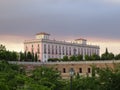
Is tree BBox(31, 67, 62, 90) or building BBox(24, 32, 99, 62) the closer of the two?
tree BBox(31, 67, 62, 90)

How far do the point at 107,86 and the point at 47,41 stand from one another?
8893cm

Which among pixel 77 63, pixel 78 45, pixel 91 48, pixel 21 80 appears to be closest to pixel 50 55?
pixel 78 45

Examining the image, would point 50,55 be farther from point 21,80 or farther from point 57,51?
point 21,80

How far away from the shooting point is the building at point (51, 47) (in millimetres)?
116000

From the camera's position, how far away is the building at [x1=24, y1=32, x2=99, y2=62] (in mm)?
116000

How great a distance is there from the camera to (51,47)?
391ft

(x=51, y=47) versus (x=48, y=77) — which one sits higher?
(x=51, y=47)

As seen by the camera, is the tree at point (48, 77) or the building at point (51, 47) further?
the building at point (51, 47)

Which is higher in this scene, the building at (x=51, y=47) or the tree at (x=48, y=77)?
the building at (x=51, y=47)

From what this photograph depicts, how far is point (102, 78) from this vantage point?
29.4 m

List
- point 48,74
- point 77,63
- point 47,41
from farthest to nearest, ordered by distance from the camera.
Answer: point 47,41 < point 77,63 < point 48,74

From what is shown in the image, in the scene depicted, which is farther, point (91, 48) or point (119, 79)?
point (91, 48)

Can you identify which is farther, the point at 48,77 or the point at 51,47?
the point at 51,47

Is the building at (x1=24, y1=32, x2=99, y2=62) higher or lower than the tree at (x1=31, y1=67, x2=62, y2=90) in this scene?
higher
